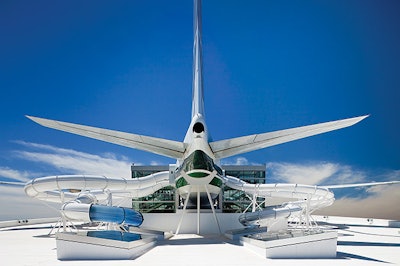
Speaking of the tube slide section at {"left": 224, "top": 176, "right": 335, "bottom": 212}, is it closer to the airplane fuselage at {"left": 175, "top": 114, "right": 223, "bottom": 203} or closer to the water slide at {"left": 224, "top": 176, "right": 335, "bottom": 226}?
the water slide at {"left": 224, "top": 176, "right": 335, "bottom": 226}

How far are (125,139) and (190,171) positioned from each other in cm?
757

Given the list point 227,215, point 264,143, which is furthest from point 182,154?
point 227,215

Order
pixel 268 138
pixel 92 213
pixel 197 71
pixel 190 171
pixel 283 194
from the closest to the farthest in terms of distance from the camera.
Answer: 1. pixel 92 213
2. pixel 268 138
3. pixel 190 171
4. pixel 283 194
5. pixel 197 71

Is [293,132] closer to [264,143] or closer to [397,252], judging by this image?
[264,143]

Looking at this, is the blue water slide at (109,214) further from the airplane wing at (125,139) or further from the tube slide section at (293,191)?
the tube slide section at (293,191)

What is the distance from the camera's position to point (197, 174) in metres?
24.0

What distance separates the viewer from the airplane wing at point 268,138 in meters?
15.7

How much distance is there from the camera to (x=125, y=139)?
1789 cm

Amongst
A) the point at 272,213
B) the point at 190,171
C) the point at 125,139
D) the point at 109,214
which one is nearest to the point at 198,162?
the point at 190,171

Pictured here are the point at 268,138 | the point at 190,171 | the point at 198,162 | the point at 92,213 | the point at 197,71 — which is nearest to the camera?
the point at 92,213

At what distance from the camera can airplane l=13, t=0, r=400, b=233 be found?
17078 mm

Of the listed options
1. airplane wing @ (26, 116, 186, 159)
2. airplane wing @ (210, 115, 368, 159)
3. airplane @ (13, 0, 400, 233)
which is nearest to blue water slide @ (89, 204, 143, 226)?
airplane @ (13, 0, 400, 233)

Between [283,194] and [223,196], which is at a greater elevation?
[283,194]

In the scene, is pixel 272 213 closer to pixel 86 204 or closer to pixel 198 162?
pixel 198 162
